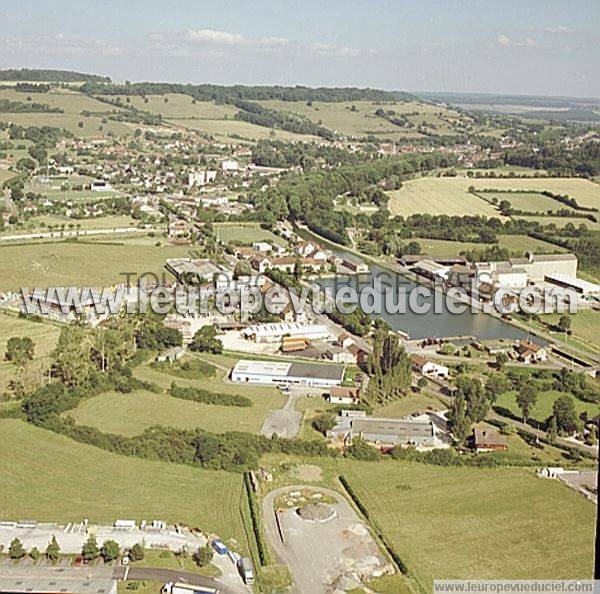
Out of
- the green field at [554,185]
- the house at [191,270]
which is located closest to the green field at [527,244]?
the green field at [554,185]

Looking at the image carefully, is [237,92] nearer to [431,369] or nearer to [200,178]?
[200,178]

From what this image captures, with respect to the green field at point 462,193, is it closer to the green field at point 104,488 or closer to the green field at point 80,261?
the green field at point 80,261

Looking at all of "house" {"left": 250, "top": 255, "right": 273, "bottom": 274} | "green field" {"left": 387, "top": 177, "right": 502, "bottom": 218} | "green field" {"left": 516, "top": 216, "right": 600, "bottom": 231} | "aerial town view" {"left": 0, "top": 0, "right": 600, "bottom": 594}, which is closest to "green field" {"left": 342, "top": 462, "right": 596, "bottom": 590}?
"aerial town view" {"left": 0, "top": 0, "right": 600, "bottom": 594}

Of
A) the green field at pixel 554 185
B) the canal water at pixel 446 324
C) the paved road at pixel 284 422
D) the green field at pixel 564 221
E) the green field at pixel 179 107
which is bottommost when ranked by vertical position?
the paved road at pixel 284 422

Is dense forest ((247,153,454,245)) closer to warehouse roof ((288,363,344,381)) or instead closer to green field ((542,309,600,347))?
green field ((542,309,600,347))

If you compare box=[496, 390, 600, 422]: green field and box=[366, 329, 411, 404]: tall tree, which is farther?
box=[366, 329, 411, 404]: tall tree

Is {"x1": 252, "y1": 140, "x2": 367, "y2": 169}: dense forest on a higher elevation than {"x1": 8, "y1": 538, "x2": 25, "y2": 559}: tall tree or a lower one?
higher

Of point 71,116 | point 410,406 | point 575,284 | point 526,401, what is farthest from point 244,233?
point 71,116
